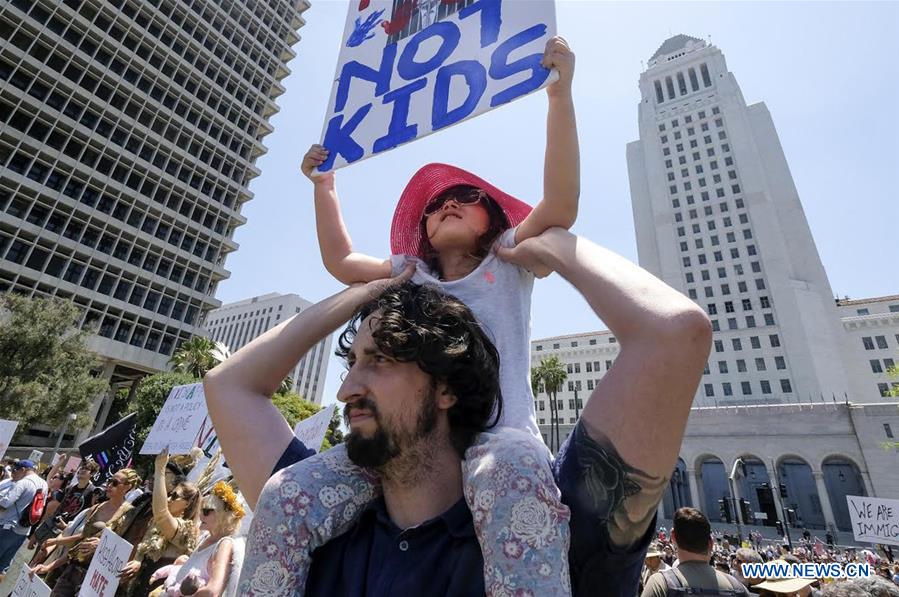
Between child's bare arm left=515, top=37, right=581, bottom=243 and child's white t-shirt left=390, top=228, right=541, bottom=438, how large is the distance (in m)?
0.16

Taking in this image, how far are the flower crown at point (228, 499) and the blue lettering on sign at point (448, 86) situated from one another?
3838 millimetres

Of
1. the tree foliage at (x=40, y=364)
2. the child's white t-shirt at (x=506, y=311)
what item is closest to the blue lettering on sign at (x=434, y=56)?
the child's white t-shirt at (x=506, y=311)

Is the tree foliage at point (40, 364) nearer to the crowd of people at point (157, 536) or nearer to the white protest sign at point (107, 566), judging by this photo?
the crowd of people at point (157, 536)

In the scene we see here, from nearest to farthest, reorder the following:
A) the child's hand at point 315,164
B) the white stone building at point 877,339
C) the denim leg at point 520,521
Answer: the denim leg at point 520,521 < the child's hand at point 315,164 < the white stone building at point 877,339

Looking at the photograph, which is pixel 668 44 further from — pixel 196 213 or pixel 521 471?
pixel 521 471

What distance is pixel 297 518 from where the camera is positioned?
1171 millimetres

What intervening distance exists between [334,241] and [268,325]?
123 meters

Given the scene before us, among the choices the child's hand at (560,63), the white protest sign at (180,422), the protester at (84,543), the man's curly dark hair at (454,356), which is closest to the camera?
the man's curly dark hair at (454,356)

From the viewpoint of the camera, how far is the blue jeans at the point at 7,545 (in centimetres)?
725

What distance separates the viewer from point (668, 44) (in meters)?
80.2

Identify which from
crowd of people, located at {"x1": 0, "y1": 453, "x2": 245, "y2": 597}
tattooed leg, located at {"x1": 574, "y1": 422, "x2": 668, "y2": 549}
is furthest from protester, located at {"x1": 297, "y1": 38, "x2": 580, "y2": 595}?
crowd of people, located at {"x1": 0, "y1": 453, "x2": 245, "y2": 597}

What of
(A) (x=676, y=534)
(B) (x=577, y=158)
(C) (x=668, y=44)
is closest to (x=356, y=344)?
(B) (x=577, y=158)

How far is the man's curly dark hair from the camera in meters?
1.37

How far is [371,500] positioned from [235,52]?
61.3 metres
